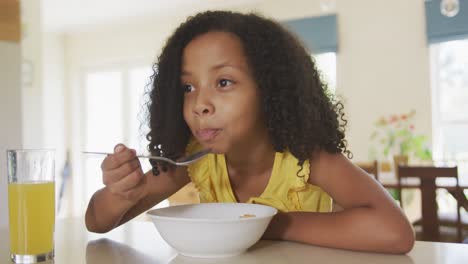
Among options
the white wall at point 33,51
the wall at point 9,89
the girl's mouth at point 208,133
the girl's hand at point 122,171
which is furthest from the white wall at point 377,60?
the girl's hand at point 122,171

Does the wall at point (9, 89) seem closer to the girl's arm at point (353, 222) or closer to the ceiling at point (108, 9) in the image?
the girl's arm at point (353, 222)

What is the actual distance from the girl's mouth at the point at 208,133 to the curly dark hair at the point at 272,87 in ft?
0.38

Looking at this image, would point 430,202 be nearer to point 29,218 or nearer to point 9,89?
point 9,89

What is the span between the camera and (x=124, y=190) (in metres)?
0.68

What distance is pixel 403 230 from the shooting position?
632mm

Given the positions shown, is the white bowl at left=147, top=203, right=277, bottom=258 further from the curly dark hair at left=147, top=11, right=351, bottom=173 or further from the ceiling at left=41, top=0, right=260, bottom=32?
the ceiling at left=41, top=0, right=260, bottom=32

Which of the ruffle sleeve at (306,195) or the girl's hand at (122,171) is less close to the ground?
the girl's hand at (122,171)

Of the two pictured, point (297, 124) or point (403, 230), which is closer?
point (403, 230)

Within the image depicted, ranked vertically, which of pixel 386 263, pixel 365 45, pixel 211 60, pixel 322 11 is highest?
pixel 322 11

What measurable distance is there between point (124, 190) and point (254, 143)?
29 centimetres

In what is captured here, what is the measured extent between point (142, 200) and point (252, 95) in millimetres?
301

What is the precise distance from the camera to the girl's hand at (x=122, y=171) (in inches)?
25.3

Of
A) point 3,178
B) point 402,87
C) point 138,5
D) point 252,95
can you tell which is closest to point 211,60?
point 252,95

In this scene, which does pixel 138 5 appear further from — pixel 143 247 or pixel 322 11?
pixel 143 247
